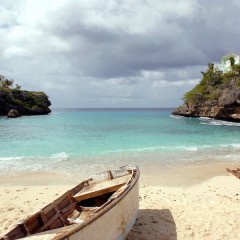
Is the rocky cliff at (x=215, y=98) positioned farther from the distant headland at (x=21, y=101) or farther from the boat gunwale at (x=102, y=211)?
the boat gunwale at (x=102, y=211)

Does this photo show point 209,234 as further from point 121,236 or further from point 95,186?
point 95,186

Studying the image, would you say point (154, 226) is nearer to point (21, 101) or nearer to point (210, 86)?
point (210, 86)

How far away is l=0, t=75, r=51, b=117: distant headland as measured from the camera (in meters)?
88.0

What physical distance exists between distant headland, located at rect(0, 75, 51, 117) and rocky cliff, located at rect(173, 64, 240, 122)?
155ft

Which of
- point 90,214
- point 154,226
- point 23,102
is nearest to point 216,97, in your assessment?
point 23,102

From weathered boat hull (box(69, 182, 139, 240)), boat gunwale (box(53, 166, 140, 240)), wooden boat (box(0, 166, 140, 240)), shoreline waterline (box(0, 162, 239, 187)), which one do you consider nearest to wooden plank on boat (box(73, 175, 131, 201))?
wooden boat (box(0, 166, 140, 240))

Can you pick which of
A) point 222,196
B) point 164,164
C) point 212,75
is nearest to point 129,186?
point 222,196

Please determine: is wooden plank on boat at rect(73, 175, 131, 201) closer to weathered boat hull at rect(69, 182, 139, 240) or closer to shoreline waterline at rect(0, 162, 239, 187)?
weathered boat hull at rect(69, 182, 139, 240)

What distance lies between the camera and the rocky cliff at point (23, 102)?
289ft

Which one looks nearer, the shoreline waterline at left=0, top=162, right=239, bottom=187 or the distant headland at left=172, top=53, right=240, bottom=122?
the shoreline waterline at left=0, top=162, right=239, bottom=187

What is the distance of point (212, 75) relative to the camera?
257ft

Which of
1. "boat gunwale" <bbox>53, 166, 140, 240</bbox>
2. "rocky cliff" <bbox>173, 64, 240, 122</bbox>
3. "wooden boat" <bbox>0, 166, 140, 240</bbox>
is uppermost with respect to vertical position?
"rocky cliff" <bbox>173, 64, 240, 122</bbox>

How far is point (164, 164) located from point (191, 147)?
8.10 meters

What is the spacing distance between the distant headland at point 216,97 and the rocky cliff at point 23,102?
4658 cm
